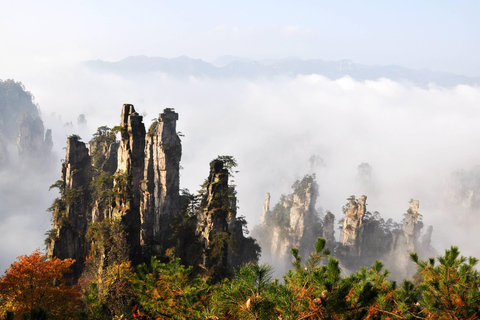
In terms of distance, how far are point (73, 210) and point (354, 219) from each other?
2081 inches

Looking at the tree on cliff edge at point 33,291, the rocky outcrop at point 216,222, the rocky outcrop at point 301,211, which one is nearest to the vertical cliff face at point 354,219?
the rocky outcrop at point 301,211

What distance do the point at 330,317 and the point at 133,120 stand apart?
28.8 meters

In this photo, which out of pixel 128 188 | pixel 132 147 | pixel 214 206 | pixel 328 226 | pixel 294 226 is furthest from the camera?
pixel 294 226

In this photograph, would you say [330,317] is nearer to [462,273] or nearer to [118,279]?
[462,273]

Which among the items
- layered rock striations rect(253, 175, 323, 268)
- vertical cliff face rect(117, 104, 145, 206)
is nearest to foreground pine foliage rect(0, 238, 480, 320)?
vertical cliff face rect(117, 104, 145, 206)

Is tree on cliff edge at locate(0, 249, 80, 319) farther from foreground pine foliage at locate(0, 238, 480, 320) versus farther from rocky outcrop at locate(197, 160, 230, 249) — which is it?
foreground pine foliage at locate(0, 238, 480, 320)

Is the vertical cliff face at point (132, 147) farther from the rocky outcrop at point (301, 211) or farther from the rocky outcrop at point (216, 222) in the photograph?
the rocky outcrop at point (301, 211)

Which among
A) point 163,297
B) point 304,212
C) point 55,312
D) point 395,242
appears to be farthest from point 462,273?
point 304,212

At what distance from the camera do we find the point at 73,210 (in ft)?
125

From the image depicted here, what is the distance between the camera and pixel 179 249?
33406 millimetres

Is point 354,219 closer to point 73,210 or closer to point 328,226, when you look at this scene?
point 328,226

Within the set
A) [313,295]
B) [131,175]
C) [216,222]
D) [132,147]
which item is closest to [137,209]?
[131,175]

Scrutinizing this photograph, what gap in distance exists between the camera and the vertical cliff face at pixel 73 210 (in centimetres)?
3572

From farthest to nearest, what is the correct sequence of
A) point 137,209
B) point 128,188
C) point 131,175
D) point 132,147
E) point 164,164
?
point 164,164, point 132,147, point 131,175, point 137,209, point 128,188
